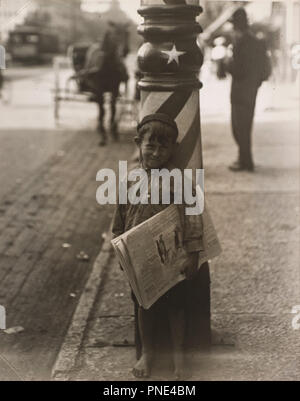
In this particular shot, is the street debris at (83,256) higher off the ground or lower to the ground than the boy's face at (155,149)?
lower

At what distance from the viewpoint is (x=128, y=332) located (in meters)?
6.09

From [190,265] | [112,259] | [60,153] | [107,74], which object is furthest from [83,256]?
[107,74]

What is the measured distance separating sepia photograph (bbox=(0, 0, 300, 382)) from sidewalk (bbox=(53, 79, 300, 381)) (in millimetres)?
16

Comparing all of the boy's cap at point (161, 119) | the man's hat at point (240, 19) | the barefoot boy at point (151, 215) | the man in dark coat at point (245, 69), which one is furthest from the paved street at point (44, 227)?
the man's hat at point (240, 19)

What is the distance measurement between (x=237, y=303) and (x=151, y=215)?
5.61ft

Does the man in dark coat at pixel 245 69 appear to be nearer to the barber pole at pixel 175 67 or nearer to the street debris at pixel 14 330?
the street debris at pixel 14 330

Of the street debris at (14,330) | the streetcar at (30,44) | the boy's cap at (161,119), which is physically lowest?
the streetcar at (30,44)

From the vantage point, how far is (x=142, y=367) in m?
5.34

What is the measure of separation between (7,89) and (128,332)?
63.7 ft

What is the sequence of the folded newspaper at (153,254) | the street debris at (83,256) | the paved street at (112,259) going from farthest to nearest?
the street debris at (83,256)
the paved street at (112,259)
the folded newspaper at (153,254)

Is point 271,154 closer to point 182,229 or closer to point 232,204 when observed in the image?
point 232,204

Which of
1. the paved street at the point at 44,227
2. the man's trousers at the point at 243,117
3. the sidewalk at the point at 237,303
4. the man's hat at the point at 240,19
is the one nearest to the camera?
A: the sidewalk at the point at 237,303

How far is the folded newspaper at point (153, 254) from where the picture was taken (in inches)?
195

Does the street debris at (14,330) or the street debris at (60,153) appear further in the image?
the street debris at (60,153)
